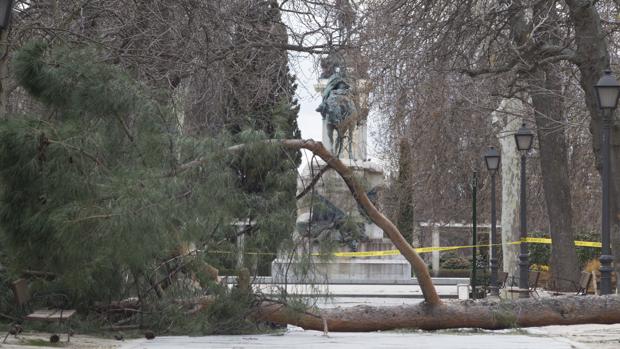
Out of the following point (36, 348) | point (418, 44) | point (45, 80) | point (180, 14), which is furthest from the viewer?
point (418, 44)

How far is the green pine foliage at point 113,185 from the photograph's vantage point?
11.4m

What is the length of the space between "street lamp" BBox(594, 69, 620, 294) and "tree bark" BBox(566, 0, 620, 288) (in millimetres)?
795

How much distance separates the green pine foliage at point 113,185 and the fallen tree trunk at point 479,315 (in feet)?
4.19

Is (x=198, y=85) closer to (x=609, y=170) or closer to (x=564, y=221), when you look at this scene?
(x=609, y=170)

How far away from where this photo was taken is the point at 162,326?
12805 millimetres

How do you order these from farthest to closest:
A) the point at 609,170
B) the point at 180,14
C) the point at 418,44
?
the point at 418,44 → the point at 180,14 → the point at 609,170

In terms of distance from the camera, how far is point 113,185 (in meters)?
11.5

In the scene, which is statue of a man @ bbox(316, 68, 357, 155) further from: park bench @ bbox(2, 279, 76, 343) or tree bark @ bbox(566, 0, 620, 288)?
park bench @ bbox(2, 279, 76, 343)

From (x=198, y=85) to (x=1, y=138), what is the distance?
9619mm

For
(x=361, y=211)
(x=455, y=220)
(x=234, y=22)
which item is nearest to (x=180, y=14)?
(x=234, y=22)

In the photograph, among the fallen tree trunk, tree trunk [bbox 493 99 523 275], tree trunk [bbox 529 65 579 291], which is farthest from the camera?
tree trunk [bbox 493 99 523 275]

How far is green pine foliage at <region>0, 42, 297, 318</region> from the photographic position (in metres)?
11.4

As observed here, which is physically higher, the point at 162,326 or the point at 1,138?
the point at 1,138

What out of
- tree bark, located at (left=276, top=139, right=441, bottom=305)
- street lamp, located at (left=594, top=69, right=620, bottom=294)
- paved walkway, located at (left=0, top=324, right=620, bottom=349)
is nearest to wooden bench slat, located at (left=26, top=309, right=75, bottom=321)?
paved walkway, located at (left=0, top=324, right=620, bottom=349)
